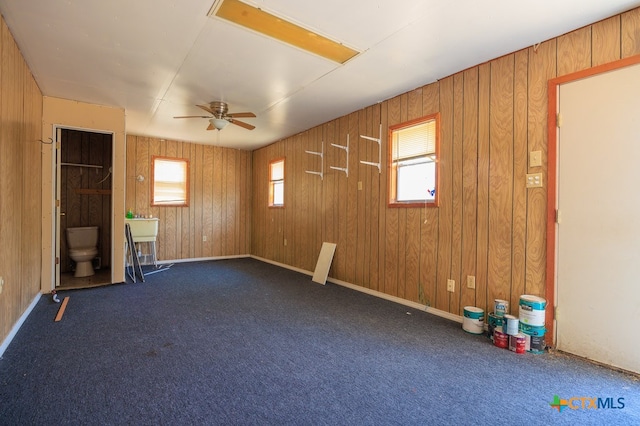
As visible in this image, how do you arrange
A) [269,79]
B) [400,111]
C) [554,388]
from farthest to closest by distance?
[400,111]
[269,79]
[554,388]

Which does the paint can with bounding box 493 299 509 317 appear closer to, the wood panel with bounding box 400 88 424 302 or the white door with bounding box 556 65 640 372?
the white door with bounding box 556 65 640 372

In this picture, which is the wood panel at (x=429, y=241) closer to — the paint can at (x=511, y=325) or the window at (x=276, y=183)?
the paint can at (x=511, y=325)

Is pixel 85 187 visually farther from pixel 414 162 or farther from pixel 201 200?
pixel 414 162

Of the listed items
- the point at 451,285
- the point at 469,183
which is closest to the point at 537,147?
the point at 469,183

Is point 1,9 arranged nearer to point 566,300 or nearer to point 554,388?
point 554,388

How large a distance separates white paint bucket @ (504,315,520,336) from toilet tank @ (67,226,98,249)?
5821 millimetres

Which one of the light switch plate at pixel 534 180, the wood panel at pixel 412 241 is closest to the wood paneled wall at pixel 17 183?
the wood panel at pixel 412 241

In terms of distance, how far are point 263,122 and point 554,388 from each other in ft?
15.1

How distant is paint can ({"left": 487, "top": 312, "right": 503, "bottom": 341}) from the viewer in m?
2.55

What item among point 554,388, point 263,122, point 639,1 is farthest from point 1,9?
point 554,388

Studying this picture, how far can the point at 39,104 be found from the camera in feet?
12.1

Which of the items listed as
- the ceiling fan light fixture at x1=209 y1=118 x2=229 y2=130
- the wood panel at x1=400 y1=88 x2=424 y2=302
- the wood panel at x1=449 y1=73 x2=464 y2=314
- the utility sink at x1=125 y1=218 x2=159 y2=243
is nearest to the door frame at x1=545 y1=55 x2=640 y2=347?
the wood panel at x1=449 y1=73 x2=464 y2=314

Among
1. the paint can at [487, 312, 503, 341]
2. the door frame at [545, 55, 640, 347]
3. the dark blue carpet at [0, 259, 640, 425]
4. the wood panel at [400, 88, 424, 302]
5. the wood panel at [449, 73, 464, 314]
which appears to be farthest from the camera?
the wood panel at [400, 88, 424, 302]

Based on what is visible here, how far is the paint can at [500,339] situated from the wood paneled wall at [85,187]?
5918 millimetres
